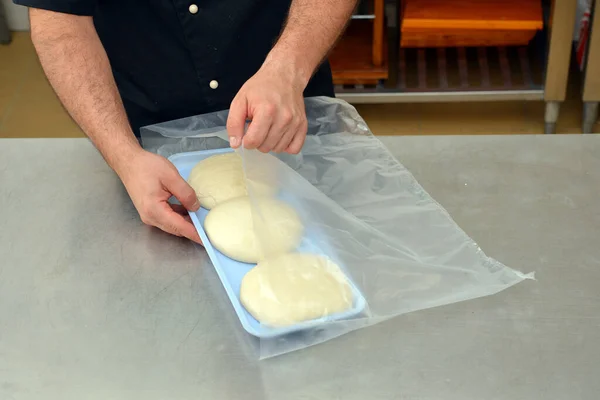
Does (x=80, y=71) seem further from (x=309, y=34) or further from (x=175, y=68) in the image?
(x=309, y=34)

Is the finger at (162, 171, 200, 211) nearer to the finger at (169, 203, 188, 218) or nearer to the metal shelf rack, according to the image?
the finger at (169, 203, 188, 218)

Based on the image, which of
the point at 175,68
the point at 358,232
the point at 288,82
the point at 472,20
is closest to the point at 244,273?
the point at 358,232

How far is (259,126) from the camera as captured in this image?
105cm

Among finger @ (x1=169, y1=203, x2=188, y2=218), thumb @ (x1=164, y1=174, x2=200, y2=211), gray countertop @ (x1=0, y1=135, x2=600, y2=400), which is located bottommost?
gray countertop @ (x1=0, y1=135, x2=600, y2=400)

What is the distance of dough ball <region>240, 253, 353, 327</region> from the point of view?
0.99 meters

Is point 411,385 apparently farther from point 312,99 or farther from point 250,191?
point 312,99

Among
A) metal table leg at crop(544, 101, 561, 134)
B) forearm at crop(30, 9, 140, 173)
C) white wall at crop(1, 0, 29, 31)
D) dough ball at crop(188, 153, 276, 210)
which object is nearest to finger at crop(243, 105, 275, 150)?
dough ball at crop(188, 153, 276, 210)

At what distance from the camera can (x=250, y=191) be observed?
110 cm

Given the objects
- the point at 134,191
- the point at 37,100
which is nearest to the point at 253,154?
the point at 134,191

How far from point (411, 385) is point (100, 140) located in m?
0.61

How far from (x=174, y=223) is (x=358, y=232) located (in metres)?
0.26

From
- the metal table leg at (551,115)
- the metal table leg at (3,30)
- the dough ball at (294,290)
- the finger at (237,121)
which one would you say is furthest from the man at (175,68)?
the metal table leg at (3,30)

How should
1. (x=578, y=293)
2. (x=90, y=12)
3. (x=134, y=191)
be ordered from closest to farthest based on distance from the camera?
(x=578, y=293)
(x=134, y=191)
(x=90, y=12)

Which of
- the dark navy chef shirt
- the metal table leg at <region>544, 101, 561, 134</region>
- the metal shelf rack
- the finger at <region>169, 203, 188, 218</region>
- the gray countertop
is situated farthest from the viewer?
the metal table leg at <region>544, 101, 561, 134</region>
